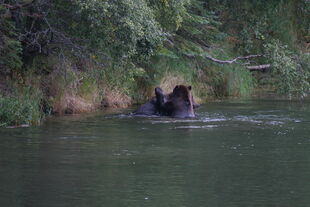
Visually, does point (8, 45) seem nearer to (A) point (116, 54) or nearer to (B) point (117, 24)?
(A) point (116, 54)

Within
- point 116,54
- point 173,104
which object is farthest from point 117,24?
point 173,104

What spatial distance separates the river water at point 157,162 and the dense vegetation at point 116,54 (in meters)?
1.59

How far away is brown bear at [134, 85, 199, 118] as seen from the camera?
2225 centimetres

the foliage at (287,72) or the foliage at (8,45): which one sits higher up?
the foliage at (8,45)

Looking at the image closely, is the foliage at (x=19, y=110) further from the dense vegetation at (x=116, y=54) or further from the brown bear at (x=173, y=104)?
the brown bear at (x=173, y=104)

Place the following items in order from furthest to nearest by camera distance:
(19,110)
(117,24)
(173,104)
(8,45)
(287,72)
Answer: (287,72), (173,104), (8,45), (117,24), (19,110)

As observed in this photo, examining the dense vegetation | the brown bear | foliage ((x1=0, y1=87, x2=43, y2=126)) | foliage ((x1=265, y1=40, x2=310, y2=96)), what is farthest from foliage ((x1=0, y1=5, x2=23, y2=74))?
foliage ((x1=265, y1=40, x2=310, y2=96))

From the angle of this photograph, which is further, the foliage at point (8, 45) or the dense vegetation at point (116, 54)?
the foliage at point (8, 45)

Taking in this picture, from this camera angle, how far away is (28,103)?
19938mm

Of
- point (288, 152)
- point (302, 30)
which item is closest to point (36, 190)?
point (288, 152)

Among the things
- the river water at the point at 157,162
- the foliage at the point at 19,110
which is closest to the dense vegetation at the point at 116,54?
the foliage at the point at 19,110

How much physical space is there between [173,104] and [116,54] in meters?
2.40

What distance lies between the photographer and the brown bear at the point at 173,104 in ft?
73.0

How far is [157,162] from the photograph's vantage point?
45.3 feet
